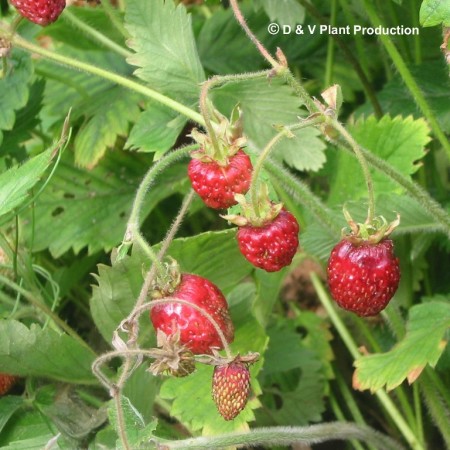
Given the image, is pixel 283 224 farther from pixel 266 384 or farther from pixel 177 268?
pixel 266 384

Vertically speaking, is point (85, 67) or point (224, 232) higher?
point (85, 67)

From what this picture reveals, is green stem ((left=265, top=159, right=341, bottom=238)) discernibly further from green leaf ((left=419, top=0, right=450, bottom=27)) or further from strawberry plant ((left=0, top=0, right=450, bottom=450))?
green leaf ((left=419, top=0, right=450, bottom=27))

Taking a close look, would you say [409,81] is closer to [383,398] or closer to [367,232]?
[367,232]

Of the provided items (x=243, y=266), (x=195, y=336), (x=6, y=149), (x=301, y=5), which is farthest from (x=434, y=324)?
(x=6, y=149)

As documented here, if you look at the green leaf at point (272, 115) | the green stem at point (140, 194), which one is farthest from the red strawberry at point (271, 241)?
the green leaf at point (272, 115)

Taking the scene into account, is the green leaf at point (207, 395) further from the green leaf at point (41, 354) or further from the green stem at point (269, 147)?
the green stem at point (269, 147)

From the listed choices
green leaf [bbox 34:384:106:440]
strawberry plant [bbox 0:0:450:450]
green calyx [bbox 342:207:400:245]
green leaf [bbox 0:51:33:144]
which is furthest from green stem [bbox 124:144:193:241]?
green leaf [bbox 0:51:33:144]

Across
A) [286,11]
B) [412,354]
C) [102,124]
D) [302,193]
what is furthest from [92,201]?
[412,354]
